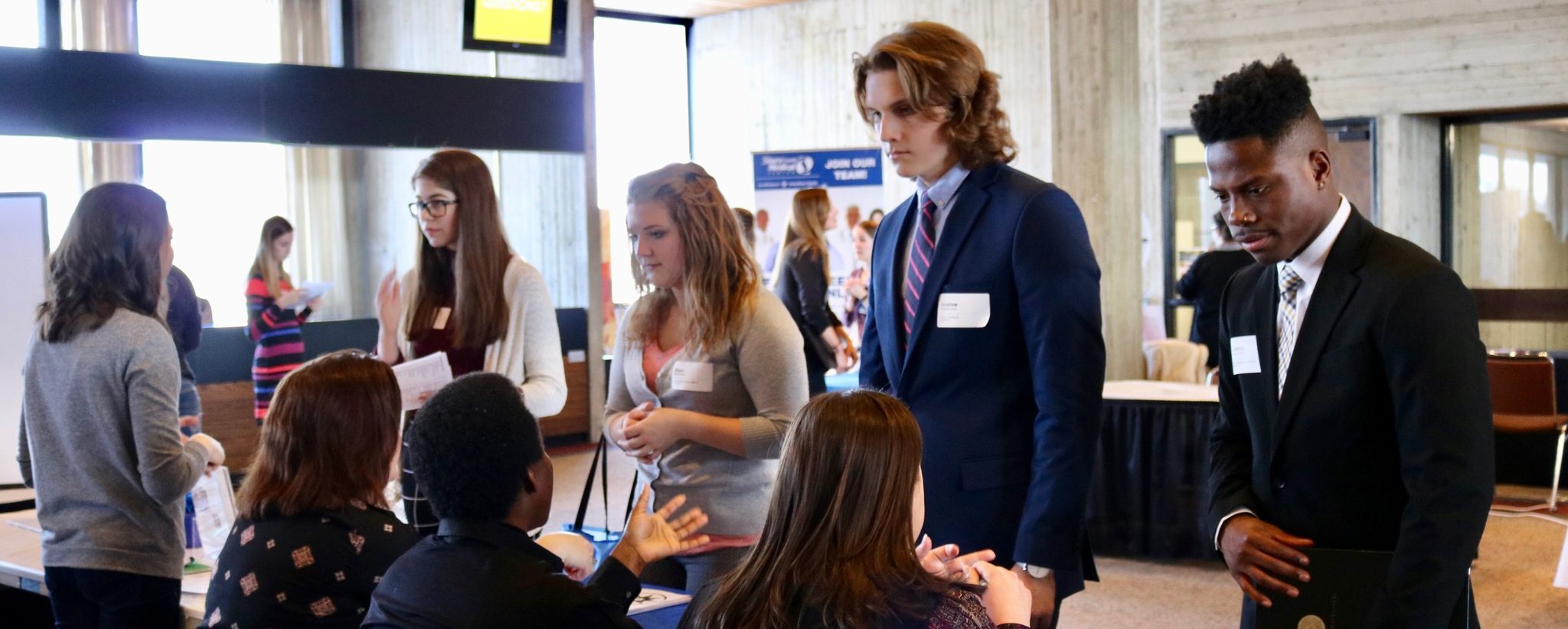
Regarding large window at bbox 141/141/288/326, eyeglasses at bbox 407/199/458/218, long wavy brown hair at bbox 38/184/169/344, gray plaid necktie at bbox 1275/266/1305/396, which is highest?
large window at bbox 141/141/288/326

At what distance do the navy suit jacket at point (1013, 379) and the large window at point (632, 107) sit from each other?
1011cm

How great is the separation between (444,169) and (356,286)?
8309 mm

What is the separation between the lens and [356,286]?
426 inches

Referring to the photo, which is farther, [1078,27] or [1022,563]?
[1078,27]

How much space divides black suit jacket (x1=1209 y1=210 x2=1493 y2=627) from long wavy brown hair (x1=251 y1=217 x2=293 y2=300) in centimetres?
652

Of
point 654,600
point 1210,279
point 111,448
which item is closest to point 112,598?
point 111,448

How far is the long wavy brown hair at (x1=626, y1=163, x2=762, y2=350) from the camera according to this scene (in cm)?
248

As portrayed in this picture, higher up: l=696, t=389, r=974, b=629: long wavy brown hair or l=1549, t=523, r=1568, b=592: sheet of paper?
l=696, t=389, r=974, b=629: long wavy brown hair

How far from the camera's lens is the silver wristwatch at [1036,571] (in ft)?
6.16

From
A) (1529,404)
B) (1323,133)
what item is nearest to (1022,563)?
(1323,133)

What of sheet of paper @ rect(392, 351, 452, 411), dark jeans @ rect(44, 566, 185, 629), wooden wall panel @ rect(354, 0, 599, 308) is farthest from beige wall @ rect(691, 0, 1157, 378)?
dark jeans @ rect(44, 566, 185, 629)

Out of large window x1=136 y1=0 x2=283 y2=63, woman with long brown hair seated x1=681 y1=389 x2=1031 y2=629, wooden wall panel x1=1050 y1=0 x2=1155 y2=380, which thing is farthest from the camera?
large window x1=136 y1=0 x2=283 y2=63

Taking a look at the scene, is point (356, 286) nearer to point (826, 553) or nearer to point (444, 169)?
point (444, 169)

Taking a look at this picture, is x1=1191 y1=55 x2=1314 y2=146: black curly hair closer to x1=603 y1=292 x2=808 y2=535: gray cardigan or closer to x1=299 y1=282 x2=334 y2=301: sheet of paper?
x1=603 y1=292 x2=808 y2=535: gray cardigan
